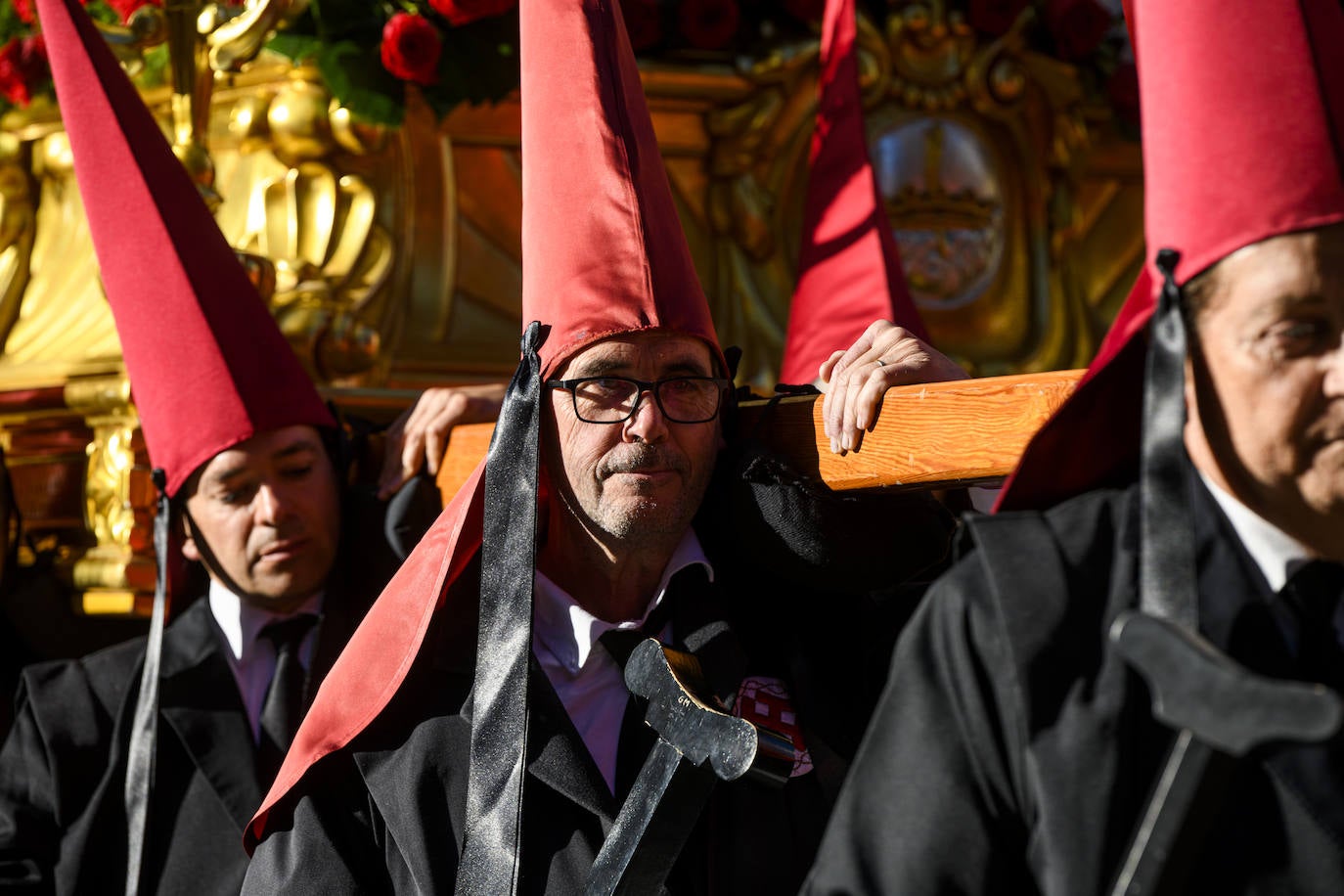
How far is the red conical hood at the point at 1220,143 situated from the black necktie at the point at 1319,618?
0.23 metres

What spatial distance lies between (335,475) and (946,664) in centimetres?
158

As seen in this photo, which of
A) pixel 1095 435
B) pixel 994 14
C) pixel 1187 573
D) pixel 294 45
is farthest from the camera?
pixel 994 14

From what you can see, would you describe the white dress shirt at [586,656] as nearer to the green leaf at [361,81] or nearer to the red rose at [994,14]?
the green leaf at [361,81]

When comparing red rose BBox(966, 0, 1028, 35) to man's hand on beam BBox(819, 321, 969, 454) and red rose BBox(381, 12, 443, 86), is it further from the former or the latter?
man's hand on beam BBox(819, 321, 969, 454)

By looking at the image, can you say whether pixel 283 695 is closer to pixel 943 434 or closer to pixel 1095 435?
pixel 943 434

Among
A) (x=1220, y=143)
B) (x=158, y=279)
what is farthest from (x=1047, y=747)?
(x=158, y=279)

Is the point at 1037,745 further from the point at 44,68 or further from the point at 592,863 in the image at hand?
the point at 44,68

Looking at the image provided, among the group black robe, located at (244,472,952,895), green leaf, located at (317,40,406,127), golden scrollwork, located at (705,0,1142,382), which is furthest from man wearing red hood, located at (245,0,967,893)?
golden scrollwork, located at (705,0,1142,382)

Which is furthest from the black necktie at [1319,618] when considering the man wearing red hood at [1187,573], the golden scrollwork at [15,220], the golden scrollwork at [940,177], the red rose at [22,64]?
the golden scrollwork at [15,220]

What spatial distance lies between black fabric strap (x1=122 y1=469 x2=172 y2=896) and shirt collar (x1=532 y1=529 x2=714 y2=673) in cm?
76

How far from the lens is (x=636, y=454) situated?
6.83ft

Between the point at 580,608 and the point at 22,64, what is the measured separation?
2129mm

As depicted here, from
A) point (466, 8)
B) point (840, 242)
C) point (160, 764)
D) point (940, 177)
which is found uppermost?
point (466, 8)

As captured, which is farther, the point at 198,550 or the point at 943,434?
the point at 198,550
